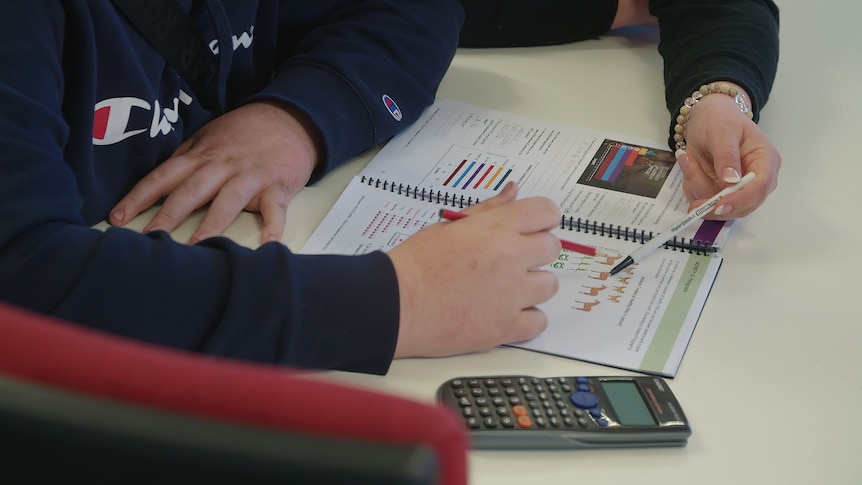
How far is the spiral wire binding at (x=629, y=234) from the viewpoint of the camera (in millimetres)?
822

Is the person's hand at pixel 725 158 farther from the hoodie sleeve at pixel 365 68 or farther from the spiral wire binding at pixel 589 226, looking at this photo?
the hoodie sleeve at pixel 365 68

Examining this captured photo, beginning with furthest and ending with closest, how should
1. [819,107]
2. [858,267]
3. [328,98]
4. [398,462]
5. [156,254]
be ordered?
[819,107], [328,98], [858,267], [156,254], [398,462]

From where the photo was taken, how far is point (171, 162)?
84 centimetres

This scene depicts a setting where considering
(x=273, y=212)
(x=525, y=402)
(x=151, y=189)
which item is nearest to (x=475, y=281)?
(x=525, y=402)

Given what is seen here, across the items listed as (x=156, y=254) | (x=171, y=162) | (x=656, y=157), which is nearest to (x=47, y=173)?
(x=156, y=254)

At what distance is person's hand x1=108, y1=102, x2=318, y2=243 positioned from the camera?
2.64 feet

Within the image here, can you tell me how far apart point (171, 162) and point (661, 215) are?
1.48 ft

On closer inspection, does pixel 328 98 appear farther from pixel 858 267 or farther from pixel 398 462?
pixel 398 462

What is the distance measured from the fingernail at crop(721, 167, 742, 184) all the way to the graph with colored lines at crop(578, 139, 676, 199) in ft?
0.23

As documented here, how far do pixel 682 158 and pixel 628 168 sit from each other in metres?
0.05

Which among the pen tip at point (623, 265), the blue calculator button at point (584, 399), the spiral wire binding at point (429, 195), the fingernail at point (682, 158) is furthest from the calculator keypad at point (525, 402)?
the fingernail at point (682, 158)

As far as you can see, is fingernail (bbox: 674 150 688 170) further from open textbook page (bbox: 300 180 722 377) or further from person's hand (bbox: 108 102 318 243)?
person's hand (bbox: 108 102 318 243)

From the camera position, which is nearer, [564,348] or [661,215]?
[564,348]

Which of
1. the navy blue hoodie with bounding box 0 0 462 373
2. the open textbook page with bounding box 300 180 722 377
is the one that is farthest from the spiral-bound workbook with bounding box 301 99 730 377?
the navy blue hoodie with bounding box 0 0 462 373
